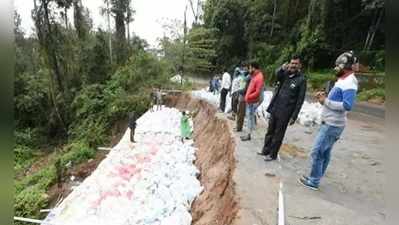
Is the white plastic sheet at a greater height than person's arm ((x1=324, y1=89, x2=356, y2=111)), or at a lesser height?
lesser

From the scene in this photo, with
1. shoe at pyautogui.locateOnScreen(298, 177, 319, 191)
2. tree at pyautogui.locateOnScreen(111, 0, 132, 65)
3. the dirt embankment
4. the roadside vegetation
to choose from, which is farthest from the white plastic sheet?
tree at pyautogui.locateOnScreen(111, 0, 132, 65)

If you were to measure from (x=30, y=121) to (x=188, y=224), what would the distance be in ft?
61.1

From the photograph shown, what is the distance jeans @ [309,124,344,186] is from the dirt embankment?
3.36 ft

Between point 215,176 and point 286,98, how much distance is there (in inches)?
84.2

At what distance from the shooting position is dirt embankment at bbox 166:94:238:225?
4.44 meters

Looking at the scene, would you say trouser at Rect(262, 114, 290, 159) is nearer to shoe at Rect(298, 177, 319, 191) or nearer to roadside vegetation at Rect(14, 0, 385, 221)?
shoe at Rect(298, 177, 319, 191)

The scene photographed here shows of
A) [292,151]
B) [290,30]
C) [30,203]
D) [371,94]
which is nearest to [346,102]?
[292,151]

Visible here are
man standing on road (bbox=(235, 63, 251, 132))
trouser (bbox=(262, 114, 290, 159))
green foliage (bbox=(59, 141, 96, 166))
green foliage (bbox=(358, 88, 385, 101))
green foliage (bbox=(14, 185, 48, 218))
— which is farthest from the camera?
green foliage (bbox=(358, 88, 385, 101))

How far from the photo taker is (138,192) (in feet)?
20.0

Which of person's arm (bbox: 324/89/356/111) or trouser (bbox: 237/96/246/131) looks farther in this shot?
trouser (bbox: 237/96/246/131)

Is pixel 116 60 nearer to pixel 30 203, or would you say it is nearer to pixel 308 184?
pixel 30 203

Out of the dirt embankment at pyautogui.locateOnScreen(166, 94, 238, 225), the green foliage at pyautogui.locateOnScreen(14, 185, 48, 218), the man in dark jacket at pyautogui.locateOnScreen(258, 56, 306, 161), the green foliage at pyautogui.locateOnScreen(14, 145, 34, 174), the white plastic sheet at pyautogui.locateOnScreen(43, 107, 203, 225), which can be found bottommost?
the green foliage at pyautogui.locateOnScreen(14, 145, 34, 174)

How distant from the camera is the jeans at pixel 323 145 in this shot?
358cm

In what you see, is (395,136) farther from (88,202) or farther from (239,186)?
(88,202)
